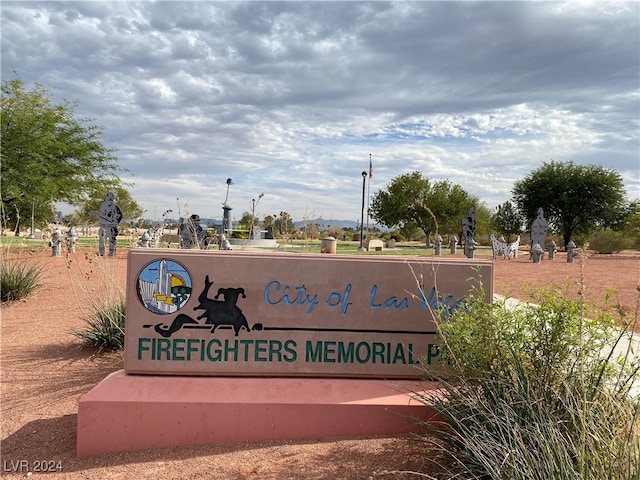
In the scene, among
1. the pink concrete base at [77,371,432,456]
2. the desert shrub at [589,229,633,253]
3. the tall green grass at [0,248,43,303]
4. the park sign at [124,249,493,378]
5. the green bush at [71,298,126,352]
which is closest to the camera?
the pink concrete base at [77,371,432,456]

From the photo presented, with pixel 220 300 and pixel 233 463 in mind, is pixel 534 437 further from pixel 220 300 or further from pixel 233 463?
pixel 220 300

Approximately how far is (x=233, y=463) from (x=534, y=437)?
1.89 m

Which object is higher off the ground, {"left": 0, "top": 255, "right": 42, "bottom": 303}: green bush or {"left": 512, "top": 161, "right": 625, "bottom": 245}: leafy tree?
{"left": 512, "top": 161, "right": 625, "bottom": 245}: leafy tree

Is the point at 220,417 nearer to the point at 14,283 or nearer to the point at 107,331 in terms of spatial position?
the point at 107,331

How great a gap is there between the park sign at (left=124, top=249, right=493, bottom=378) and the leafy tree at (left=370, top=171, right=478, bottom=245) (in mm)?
47428

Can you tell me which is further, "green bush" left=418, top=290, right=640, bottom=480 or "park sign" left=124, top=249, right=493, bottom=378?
"park sign" left=124, top=249, right=493, bottom=378

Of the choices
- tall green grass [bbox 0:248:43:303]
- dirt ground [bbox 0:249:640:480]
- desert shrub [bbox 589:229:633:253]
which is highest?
desert shrub [bbox 589:229:633:253]

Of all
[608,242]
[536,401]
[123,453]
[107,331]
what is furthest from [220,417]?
[608,242]

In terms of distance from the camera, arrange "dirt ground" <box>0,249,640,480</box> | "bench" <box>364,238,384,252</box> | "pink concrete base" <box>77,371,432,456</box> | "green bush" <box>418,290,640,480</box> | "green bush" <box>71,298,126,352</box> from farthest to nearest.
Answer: "bench" <box>364,238,384,252</box>
"green bush" <box>71,298,126,352</box>
"pink concrete base" <box>77,371,432,456</box>
"dirt ground" <box>0,249,640,480</box>
"green bush" <box>418,290,640,480</box>

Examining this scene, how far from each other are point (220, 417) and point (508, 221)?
168ft

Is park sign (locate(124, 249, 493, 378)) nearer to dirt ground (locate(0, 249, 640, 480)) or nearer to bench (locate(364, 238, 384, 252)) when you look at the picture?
dirt ground (locate(0, 249, 640, 480))

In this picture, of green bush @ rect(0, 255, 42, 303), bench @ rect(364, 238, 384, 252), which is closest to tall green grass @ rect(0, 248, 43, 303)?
green bush @ rect(0, 255, 42, 303)

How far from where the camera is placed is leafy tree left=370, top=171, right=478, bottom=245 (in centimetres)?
5175

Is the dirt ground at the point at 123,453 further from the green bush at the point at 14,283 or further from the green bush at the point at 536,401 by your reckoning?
the green bush at the point at 14,283
